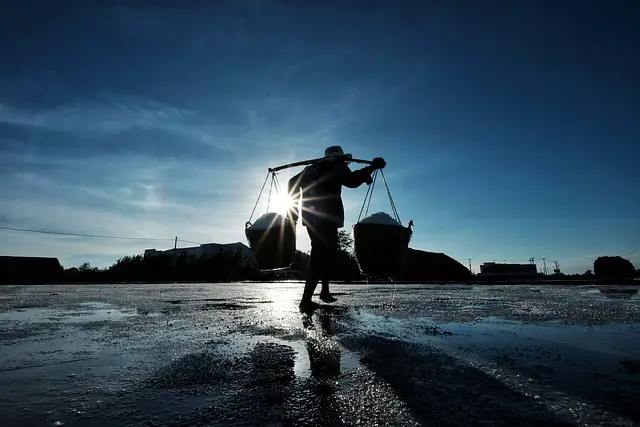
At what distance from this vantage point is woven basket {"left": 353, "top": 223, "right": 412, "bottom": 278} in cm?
384

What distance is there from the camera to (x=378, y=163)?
176 inches

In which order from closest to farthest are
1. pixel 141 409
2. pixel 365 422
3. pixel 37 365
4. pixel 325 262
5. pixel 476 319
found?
1. pixel 365 422
2. pixel 141 409
3. pixel 37 365
4. pixel 476 319
5. pixel 325 262

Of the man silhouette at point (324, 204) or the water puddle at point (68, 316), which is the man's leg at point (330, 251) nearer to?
the man silhouette at point (324, 204)

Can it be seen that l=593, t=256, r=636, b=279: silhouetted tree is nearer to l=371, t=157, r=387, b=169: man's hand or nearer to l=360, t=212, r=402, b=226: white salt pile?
l=371, t=157, r=387, b=169: man's hand

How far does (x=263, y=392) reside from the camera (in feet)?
4.90

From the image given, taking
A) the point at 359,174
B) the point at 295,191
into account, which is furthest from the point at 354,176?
the point at 295,191

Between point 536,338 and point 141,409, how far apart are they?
105 inches

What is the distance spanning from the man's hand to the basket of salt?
2.56ft

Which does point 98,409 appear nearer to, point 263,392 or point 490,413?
point 263,392

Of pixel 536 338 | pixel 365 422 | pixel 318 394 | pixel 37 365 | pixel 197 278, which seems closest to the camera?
pixel 365 422

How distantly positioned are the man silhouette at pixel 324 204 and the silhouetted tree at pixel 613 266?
24684mm

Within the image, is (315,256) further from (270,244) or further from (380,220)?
(380,220)

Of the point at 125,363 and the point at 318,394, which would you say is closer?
the point at 318,394

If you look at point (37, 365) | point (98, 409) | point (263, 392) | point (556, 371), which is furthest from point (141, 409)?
point (556, 371)
